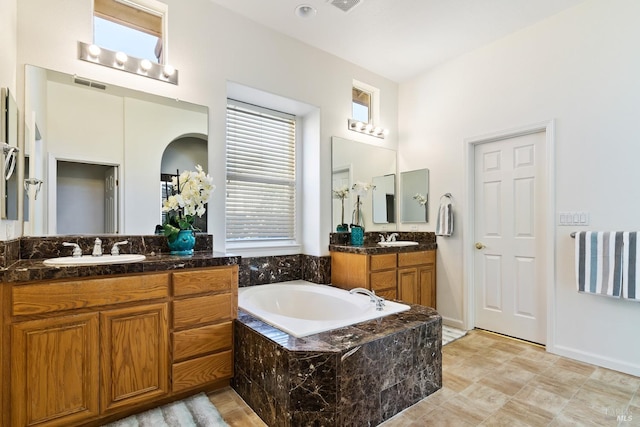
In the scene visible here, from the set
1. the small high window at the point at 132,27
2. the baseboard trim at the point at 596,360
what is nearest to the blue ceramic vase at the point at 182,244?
the small high window at the point at 132,27

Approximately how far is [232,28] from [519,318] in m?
3.72

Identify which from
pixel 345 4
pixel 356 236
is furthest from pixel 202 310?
pixel 345 4

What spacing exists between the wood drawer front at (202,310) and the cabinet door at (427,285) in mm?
2162

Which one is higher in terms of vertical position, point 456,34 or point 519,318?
point 456,34

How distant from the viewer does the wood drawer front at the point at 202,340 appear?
6.31 ft

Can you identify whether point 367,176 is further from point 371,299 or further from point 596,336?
point 596,336

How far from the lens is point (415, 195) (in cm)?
383

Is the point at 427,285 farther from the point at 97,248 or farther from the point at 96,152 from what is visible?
the point at 96,152

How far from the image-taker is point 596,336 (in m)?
2.48

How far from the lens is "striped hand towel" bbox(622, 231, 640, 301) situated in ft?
Answer: 7.30

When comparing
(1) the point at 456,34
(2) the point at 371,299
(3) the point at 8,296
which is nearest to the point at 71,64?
(3) the point at 8,296

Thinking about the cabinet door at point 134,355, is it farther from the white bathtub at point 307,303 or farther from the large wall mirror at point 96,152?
the large wall mirror at point 96,152

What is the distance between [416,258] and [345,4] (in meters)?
2.47

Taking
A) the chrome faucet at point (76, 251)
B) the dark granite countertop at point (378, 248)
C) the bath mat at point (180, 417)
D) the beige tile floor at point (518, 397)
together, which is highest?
the chrome faucet at point (76, 251)
